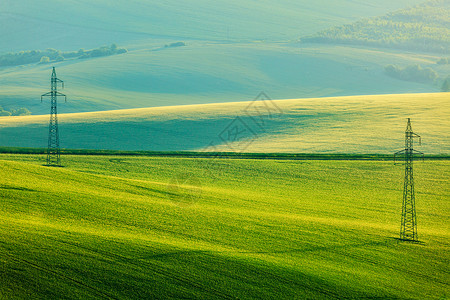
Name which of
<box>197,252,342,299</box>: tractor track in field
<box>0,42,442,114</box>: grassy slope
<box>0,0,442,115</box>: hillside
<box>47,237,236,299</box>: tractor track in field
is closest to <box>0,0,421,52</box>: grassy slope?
<box>0,0,442,115</box>: hillside

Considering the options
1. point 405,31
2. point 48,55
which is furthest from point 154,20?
point 405,31

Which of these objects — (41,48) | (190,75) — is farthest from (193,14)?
(190,75)

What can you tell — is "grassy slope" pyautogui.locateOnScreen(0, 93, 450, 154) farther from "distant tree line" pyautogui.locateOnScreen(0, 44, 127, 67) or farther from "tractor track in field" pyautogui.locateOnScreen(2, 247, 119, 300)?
"distant tree line" pyautogui.locateOnScreen(0, 44, 127, 67)

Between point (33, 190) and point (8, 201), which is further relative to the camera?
point (33, 190)

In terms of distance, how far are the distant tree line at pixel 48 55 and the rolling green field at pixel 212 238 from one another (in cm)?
9472

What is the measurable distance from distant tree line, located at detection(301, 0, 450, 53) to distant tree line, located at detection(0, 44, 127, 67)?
155 ft

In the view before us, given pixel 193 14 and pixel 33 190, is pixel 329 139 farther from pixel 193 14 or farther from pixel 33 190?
pixel 193 14

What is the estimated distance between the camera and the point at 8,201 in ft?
54.3

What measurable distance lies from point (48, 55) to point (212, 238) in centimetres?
11431

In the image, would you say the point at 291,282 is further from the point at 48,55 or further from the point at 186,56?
the point at 48,55

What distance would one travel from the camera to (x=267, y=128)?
136 ft

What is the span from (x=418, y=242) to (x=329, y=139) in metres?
19.7

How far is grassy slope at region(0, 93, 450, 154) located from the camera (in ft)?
115

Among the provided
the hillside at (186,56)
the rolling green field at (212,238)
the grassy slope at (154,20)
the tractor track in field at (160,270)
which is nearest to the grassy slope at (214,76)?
the hillside at (186,56)
